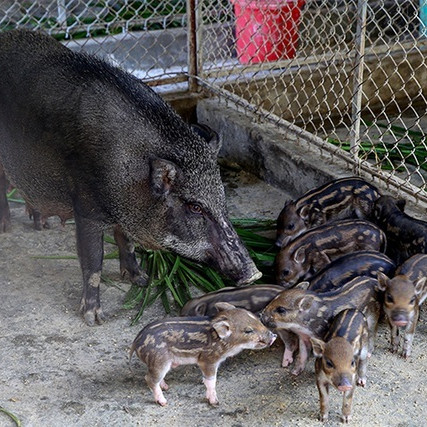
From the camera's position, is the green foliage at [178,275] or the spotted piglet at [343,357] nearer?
the spotted piglet at [343,357]

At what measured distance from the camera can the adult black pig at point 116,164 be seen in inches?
180

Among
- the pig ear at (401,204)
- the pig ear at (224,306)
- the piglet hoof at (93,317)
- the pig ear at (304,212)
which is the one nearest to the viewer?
the pig ear at (224,306)

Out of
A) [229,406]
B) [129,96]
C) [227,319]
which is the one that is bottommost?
[229,406]

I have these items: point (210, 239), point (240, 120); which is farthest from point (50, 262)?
point (240, 120)

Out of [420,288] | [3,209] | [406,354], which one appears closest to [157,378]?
[406,354]

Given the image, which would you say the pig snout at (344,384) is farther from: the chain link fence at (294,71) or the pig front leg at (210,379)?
the chain link fence at (294,71)

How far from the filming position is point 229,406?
393 centimetres

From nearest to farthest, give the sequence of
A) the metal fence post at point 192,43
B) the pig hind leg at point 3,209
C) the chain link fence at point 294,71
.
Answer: the pig hind leg at point 3,209, the chain link fence at point 294,71, the metal fence post at point 192,43

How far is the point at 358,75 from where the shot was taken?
5.53 metres

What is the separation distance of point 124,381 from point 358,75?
2.59 m

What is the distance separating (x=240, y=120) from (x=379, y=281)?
288 cm

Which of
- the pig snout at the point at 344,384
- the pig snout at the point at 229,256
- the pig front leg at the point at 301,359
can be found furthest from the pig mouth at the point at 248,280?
the pig snout at the point at 344,384

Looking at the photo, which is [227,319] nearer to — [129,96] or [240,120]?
[129,96]

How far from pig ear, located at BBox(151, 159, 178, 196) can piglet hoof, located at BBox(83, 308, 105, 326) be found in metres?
0.76
